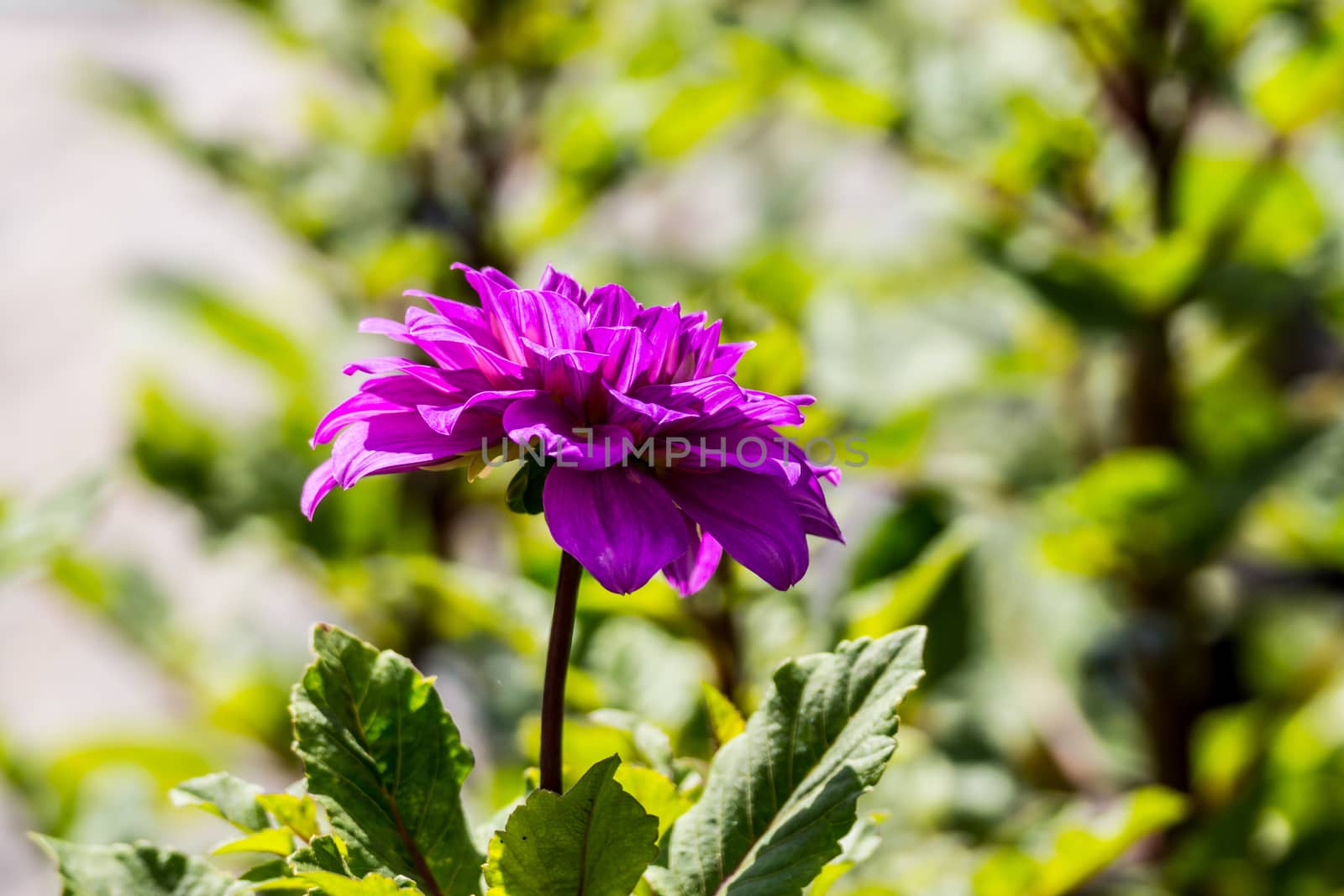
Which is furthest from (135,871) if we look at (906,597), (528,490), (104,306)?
(104,306)

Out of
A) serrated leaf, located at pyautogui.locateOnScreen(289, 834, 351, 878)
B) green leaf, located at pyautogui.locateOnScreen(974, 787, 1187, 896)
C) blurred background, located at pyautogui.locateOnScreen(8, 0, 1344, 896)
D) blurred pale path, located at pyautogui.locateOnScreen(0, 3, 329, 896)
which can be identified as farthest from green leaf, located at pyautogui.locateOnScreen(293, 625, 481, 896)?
blurred pale path, located at pyautogui.locateOnScreen(0, 3, 329, 896)

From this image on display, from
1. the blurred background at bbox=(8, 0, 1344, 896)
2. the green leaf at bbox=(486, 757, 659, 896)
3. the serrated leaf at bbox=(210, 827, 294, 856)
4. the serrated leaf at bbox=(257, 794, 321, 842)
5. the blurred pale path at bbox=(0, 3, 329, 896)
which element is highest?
the blurred pale path at bbox=(0, 3, 329, 896)

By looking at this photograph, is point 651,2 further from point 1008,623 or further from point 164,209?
point 164,209

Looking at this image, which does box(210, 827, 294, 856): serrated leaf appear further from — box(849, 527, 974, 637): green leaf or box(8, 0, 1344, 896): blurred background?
box(849, 527, 974, 637): green leaf

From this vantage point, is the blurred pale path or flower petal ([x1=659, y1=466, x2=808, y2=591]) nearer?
flower petal ([x1=659, y1=466, x2=808, y2=591])

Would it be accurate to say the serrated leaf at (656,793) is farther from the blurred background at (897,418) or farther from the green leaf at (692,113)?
the green leaf at (692,113)

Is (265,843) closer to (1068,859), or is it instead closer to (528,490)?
(528,490)
